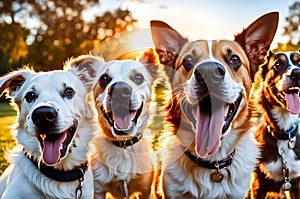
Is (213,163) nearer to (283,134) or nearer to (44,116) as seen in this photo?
(283,134)

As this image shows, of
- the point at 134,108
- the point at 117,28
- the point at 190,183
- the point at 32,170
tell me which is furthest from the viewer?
the point at 117,28

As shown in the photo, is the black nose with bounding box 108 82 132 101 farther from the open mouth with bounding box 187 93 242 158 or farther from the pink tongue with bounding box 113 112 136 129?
the open mouth with bounding box 187 93 242 158

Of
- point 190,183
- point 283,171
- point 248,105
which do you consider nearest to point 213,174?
point 190,183

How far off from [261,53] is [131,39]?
52.9 inches

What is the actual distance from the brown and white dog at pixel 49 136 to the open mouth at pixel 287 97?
195 cm

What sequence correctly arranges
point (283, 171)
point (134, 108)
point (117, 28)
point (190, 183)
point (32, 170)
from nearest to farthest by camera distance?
point (32, 170)
point (190, 183)
point (134, 108)
point (283, 171)
point (117, 28)

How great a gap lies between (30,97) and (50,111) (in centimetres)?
31

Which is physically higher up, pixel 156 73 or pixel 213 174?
pixel 156 73

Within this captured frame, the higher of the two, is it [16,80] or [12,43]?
[16,80]

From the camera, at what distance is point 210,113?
11.8ft

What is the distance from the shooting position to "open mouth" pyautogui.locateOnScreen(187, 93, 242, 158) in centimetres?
353

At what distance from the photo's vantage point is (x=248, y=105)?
12.6 feet

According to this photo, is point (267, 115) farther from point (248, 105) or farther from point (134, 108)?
point (134, 108)

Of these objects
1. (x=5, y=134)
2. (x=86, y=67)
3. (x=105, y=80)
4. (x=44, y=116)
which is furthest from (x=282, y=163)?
(x=5, y=134)
